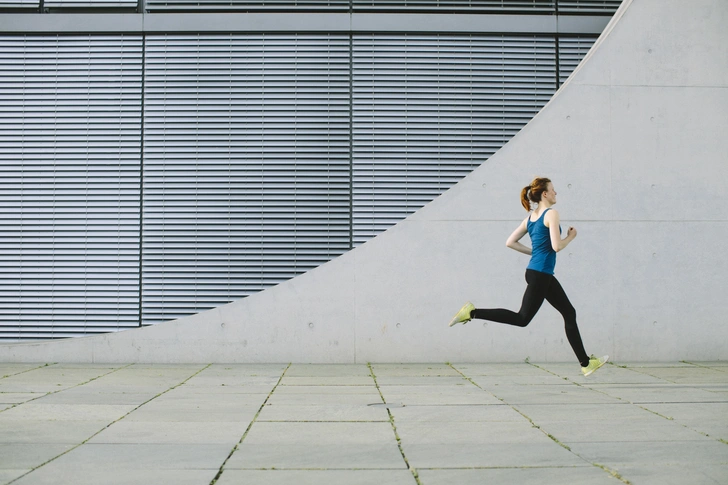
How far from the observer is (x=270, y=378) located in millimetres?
7672

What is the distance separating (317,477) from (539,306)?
334 centimetres

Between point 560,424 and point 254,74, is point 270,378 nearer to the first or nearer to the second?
point 560,424

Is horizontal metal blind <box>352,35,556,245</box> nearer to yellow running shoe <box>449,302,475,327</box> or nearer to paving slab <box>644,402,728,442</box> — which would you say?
yellow running shoe <box>449,302,475,327</box>

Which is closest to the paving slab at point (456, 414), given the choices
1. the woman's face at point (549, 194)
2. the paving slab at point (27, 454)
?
the woman's face at point (549, 194)

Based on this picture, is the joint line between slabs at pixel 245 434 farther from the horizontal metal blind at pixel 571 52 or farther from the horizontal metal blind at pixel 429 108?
the horizontal metal blind at pixel 571 52

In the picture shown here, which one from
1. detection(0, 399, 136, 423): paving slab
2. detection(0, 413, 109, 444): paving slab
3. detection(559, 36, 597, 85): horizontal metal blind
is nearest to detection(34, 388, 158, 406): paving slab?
detection(0, 399, 136, 423): paving slab

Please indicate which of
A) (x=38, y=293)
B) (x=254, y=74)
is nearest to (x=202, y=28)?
(x=254, y=74)

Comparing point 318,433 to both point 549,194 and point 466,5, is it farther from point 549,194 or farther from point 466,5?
point 466,5

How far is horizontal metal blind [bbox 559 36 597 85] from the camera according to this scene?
9.62 metres

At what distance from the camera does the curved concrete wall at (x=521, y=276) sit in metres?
9.15

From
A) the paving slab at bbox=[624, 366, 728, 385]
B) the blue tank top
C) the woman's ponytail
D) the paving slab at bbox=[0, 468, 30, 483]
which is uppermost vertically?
the woman's ponytail

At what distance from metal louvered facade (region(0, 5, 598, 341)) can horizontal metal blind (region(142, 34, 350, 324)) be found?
2cm

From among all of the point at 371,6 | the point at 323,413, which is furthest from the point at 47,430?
the point at 371,6

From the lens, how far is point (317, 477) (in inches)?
142
